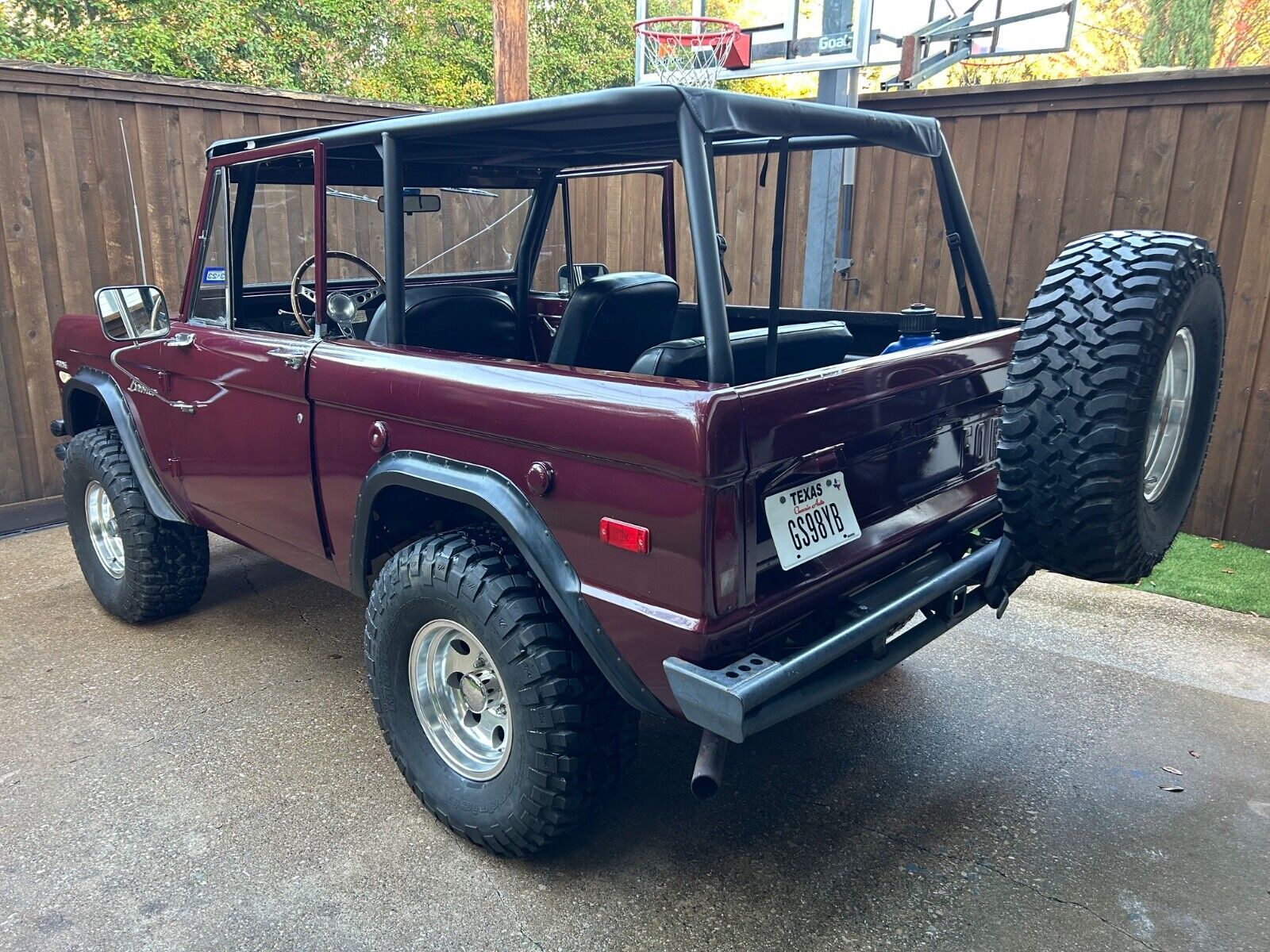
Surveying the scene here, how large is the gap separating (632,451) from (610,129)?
1364 millimetres

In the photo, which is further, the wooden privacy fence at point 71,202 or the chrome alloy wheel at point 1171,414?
the wooden privacy fence at point 71,202

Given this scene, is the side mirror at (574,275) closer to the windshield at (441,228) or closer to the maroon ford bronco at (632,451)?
the windshield at (441,228)

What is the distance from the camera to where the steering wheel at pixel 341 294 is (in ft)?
10.5

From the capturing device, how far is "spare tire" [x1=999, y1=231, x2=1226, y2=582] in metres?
2.27

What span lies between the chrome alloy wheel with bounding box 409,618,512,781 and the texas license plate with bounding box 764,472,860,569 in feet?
3.12

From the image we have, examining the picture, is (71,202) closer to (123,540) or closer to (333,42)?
(123,540)

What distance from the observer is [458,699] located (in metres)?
2.76

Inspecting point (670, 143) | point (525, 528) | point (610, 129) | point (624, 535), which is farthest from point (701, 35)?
point (624, 535)

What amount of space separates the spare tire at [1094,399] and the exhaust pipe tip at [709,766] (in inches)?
38.3

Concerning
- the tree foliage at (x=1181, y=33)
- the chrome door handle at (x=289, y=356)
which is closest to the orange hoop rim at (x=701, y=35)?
the chrome door handle at (x=289, y=356)

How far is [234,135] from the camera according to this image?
6121mm

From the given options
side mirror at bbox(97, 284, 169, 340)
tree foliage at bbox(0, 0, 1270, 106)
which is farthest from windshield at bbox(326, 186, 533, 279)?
tree foliage at bbox(0, 0, 1270, 106)

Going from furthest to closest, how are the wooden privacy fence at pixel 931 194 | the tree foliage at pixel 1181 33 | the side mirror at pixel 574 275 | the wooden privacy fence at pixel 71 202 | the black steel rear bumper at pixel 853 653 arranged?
1. the tree foliage at pixel 1181 33
2. the wooden privacy fence at pixel 71 202
3. the wooden privacy fence at pixel 931 194
4. the side mirror at pixel 574 275
5. the black steel rear bumper at pixel 853 653

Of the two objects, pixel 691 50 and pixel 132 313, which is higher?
pixel 691 50
